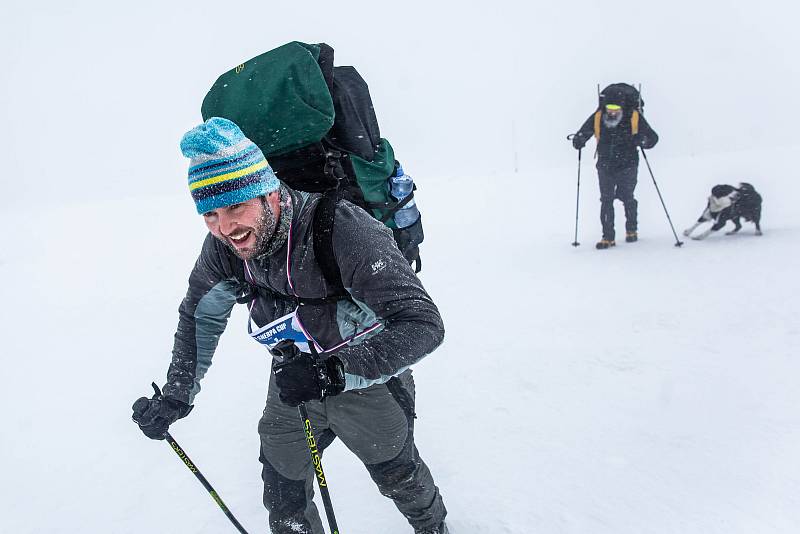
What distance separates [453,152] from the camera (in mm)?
39656

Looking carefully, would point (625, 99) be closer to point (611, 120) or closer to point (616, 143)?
point (611, 120)

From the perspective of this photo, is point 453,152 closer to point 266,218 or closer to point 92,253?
point 92,253

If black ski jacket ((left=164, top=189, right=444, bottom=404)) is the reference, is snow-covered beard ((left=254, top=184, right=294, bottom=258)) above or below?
above

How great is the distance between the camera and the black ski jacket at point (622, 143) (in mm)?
8641

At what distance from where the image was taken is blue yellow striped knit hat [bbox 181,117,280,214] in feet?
6.40

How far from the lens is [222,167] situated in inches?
76.9

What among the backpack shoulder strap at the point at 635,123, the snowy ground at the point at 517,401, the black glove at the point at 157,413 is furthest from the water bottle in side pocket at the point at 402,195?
the backpack shoulder strap at the point at 635,123

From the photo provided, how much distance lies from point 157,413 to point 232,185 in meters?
1.10

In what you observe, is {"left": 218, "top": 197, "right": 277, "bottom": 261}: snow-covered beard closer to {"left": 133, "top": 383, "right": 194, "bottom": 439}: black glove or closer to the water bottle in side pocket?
the water bottle in side pocket

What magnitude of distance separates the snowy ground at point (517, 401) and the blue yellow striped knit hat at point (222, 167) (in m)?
2.03

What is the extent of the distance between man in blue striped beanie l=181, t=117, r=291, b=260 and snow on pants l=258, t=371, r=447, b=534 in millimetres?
748

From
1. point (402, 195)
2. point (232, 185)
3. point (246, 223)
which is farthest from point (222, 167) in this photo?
point (402, 195)

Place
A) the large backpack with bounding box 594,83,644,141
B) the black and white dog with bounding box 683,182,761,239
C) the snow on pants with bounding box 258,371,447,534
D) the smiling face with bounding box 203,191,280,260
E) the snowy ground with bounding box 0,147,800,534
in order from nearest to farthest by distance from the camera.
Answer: the smiling face with bounding box 203,191,280,260
the snow on pants with bounding box 258,371,447,534
the snowy ground with bounding box 0,147,800,534
the large backpack with bounding box 594,83,644,141
the black and white dog with bounding box 683,182,761,239

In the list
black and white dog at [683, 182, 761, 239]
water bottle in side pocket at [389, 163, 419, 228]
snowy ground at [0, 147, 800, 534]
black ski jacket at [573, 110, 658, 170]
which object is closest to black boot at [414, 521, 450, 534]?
snowy ground at [0, 147, 800, 534]
